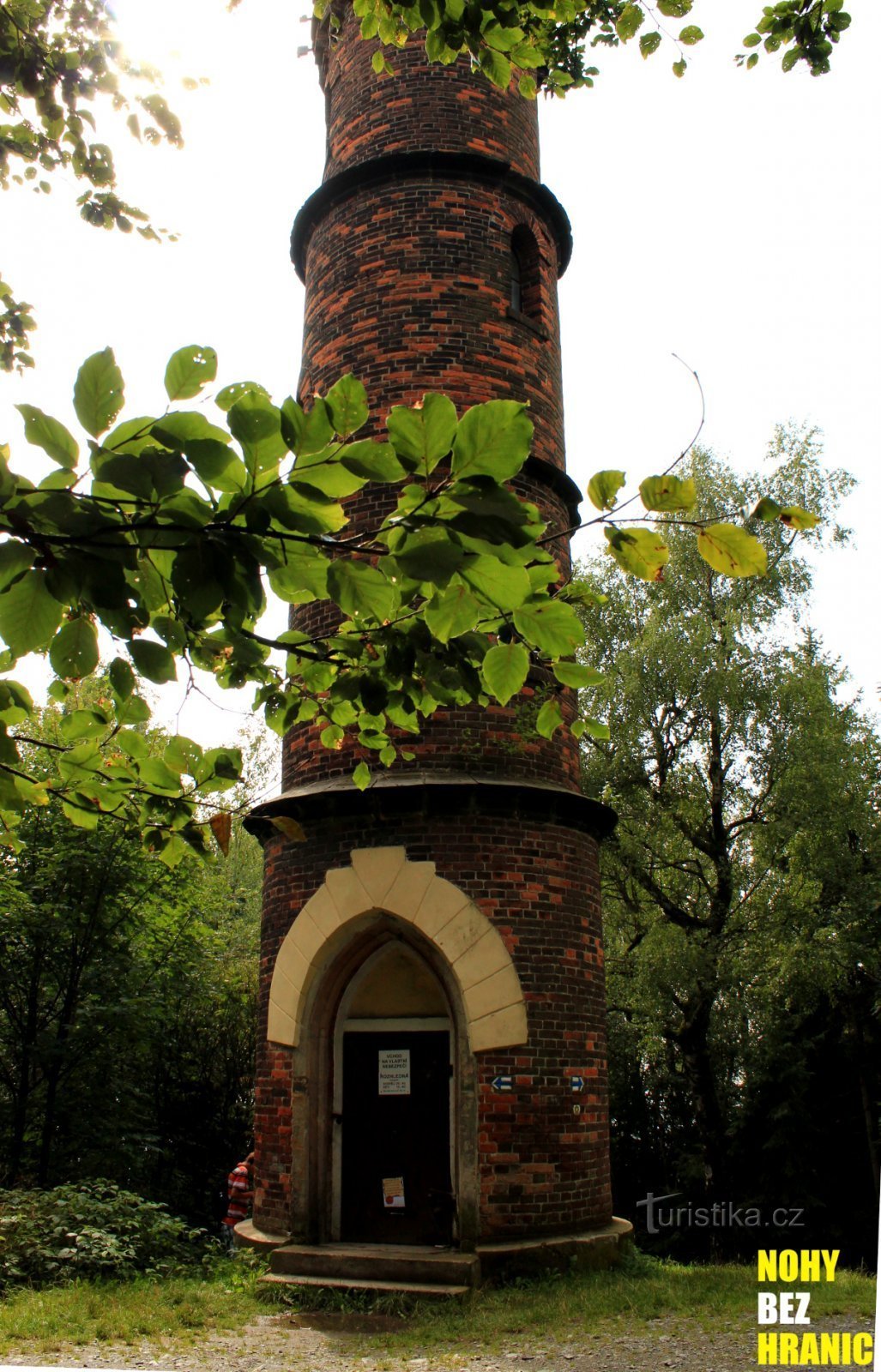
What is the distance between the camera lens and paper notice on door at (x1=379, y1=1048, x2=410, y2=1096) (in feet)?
25.4

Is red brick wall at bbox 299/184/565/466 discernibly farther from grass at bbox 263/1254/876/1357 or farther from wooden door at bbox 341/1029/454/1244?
grass at bbox 263/1254/876/1357

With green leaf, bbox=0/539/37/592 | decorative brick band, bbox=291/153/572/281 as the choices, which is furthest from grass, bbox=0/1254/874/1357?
decorative brick band, bbox=291/153/572/281

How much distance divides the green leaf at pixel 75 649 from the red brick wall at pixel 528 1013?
18.6ft

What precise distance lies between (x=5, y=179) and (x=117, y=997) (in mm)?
9362

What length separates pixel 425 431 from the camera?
1.68 m

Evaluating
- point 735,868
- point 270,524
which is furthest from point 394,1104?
point 735,868

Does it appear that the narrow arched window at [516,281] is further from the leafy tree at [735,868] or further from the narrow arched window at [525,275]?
the leafy tree at [735,868]

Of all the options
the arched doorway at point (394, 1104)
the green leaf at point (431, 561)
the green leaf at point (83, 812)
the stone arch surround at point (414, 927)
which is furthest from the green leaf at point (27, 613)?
the arched doorway at point (394, 1104)

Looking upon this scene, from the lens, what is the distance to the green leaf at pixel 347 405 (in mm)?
1726

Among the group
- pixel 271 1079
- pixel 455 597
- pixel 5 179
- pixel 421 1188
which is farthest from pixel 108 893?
pixel 455 597

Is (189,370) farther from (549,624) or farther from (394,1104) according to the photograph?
(394,1104)

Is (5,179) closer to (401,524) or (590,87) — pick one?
(590,87)

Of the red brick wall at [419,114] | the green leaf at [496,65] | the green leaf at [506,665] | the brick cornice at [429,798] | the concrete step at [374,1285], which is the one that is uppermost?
the red brick wall at [419,114]

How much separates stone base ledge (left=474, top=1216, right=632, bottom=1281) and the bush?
2633 millimetres
